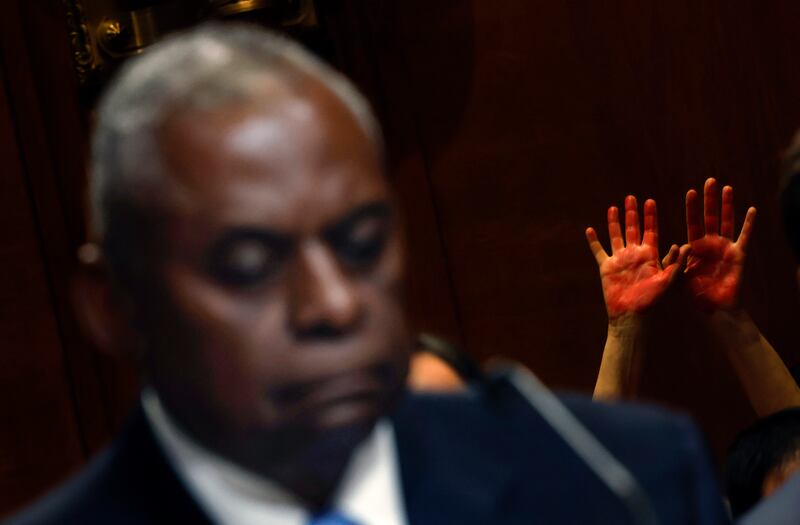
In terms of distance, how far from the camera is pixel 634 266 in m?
1.83

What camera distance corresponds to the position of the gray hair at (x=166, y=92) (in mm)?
497

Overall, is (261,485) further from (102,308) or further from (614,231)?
(614,231)

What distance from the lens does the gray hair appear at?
19.6 inches

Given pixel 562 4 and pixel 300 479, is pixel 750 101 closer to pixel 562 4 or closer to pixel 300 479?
pixel 562 4

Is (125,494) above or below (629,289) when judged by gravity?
above

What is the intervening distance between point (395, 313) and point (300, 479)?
0.22ft

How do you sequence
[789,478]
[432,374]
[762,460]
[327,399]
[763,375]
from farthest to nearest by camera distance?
[763,375], [762,460], [432,374], [789,478], [327,399]

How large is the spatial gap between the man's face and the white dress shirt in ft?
0.11

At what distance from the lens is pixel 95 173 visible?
1.70 ft

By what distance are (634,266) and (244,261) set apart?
4.57 feet

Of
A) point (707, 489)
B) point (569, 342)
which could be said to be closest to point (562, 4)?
point (569, 342)

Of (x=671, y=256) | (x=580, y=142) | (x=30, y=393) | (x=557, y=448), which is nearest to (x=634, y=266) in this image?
(x=671, y=256)

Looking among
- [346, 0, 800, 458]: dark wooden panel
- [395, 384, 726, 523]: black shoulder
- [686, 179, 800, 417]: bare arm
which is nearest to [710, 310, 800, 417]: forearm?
[686, 179, 800, 417]: bare arm

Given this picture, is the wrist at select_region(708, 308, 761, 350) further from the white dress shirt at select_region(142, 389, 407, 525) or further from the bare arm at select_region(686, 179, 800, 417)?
the white dress shirt at select_region(142, 389, 407, 525)
